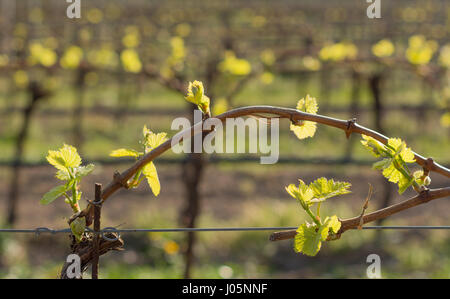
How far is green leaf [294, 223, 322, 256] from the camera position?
110 cm

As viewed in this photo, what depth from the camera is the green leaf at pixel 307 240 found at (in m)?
1.10

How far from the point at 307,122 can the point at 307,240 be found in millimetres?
274

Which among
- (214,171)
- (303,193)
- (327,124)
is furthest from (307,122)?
(214,171)

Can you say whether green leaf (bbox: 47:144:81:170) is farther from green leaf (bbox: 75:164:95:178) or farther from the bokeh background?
the bokeh background

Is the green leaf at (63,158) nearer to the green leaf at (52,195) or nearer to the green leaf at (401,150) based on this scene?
the green leaf at (52,195)

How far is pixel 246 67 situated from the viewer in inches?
153

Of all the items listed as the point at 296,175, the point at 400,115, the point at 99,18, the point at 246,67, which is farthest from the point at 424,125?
the point at 99,18

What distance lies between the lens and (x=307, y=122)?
49.1 inches

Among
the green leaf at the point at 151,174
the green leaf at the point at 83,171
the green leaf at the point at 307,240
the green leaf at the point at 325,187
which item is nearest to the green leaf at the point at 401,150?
the green leaf at the point at 325,187

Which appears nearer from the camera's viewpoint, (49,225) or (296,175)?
(49,225)

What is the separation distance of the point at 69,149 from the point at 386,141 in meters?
0.67

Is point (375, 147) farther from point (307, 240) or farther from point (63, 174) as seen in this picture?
point (63, 174)

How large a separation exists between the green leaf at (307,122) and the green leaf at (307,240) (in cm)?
22
